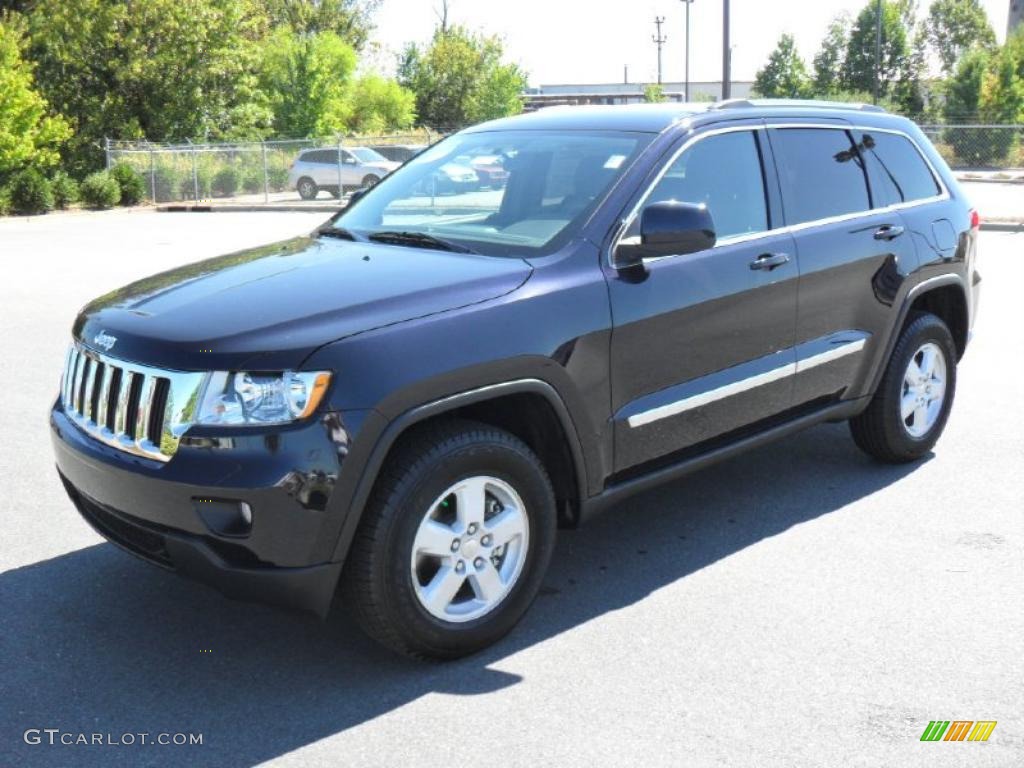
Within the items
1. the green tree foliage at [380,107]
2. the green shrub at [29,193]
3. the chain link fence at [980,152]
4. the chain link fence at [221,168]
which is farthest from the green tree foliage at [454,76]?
the green shrub at [29,193]

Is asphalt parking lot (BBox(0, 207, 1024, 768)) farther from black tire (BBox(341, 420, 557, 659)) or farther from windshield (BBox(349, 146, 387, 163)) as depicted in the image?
windshield (BBox(349, 146, 387, 163))

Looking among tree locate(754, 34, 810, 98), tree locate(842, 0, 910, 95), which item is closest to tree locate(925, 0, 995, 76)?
tree locate(842, 0, 910, 95)

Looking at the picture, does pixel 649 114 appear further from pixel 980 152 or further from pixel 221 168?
pixel 980 152

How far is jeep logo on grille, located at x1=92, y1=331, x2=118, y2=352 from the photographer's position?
371 cm

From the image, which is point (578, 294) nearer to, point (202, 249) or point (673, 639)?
point (673, 639)

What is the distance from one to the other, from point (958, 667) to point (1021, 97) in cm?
4918

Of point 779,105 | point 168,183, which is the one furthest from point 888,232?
point 168,183

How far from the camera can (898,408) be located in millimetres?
5691

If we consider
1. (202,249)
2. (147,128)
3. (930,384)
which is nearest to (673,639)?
(930,384)

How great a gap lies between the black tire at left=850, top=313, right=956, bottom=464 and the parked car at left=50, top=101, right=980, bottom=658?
3 centimetres

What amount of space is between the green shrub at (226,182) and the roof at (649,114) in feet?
97.3

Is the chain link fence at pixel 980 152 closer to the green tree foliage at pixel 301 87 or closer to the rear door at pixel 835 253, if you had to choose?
the green tree foliage at pixel 301 87

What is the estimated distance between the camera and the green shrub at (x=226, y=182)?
110 ft

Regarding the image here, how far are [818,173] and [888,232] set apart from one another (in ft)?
1.68
